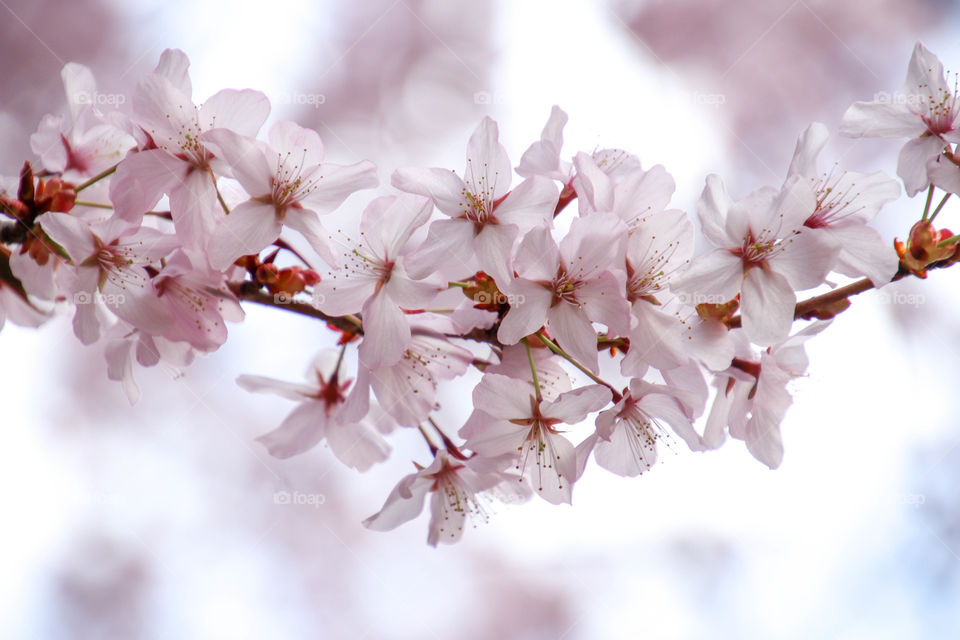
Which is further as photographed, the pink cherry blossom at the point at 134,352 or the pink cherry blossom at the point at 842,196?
the pink cherry blossom at the point at 134,352

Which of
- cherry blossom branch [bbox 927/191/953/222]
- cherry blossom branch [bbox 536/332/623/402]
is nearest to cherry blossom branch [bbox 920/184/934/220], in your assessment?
cherry blossom branch [bbox 927/191/953/222]

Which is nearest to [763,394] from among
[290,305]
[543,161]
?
[543,161]

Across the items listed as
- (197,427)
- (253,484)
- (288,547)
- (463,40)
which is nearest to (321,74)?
(463,40)

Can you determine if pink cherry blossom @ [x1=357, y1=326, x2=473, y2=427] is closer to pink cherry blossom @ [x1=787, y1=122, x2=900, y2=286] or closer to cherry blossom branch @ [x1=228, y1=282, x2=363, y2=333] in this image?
cherry blossom branch @ [x1=228, y1=282, x2=363, y2=333]

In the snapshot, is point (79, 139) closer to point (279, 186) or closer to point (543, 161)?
point (279, 186)

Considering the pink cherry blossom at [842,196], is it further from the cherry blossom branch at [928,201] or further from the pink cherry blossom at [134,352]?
the pink cherry blossom at [134,352]

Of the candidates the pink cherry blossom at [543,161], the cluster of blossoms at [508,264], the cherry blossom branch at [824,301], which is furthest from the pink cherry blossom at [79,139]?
the cherry blossom branch at [824,301]

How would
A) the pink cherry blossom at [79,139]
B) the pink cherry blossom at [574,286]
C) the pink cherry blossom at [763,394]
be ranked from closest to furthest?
the pink cherry blossom at [574,286] → the pink cherry blossom at [763,394] → the pink cherry blossom at [79,139]
